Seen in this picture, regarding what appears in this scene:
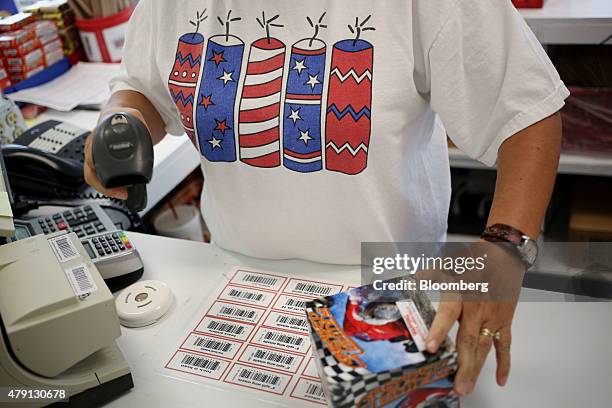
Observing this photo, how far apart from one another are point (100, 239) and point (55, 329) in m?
0.34

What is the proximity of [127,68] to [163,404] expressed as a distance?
0.62 m

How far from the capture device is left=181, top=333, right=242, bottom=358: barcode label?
2.99 feet

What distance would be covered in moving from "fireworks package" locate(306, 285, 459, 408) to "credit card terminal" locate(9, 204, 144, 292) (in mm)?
429

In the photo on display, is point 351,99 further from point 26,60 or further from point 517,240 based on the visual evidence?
point 26,60

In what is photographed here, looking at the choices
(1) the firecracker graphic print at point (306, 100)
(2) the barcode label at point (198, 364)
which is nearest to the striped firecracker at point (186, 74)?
(1) the firecracker graphic print at point (306, 100)

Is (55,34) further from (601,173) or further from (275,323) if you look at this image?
(601,173)

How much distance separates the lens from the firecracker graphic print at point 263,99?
0.96 m

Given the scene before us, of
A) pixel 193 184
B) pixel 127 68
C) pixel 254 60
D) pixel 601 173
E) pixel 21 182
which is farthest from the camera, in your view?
pixel 193 184

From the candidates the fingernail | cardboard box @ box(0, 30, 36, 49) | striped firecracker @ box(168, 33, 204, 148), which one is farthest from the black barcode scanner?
cardboard box @ box(0, 30, 36, 49)

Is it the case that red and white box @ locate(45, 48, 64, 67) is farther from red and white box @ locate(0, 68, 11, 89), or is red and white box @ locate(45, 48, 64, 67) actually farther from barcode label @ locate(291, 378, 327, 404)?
barcode label @ locate(291, 378, 327, 404)

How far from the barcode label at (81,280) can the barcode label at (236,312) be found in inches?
8.7

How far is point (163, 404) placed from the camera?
0.85m

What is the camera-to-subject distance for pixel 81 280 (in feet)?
2.75

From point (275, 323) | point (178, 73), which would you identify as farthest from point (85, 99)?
point (275, 323)
